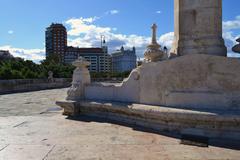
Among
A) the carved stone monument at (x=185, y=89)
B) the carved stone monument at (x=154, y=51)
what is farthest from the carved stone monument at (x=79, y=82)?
the carved stone monument at (x=154, y=51)

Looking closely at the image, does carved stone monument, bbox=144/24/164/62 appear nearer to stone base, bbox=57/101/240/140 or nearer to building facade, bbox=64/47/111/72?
stone base, bbox=57/101/240/140

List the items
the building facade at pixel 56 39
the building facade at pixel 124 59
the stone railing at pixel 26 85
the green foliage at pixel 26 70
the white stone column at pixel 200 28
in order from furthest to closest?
the building facade at pixel 56 39 < the building facade at pixel 124 59 < the green foliage at pixel 26 70 < the stone railing at pixel 26 85 < the white stone column at pixel 200 28

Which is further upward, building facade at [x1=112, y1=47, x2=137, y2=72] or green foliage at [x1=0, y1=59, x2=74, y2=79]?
building facade at [x1=112, y1=47, x2=137, y2=72]

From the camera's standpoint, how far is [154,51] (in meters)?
7.35

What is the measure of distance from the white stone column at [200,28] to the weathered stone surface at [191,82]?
45.8 inches

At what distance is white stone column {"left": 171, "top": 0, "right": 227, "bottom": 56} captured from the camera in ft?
23.6

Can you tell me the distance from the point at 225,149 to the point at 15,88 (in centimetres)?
2104

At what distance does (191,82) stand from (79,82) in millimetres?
3709

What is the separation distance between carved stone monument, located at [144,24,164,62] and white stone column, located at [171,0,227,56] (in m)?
0.53

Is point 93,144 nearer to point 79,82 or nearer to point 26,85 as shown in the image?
point 79,82

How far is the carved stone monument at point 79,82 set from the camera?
873 centimetres

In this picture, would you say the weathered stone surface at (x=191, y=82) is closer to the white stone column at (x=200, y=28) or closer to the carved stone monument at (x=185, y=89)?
the carved stone monument at (x=185, y=89)

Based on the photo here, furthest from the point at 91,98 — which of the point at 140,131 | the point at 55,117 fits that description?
the point at 140,131

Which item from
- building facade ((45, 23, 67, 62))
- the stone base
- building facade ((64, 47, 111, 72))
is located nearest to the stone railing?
the stone base
